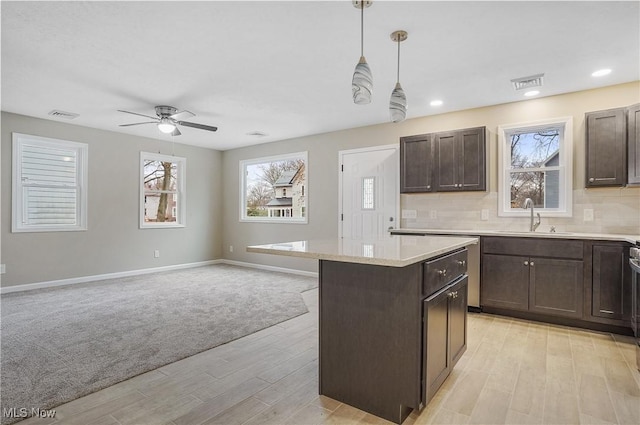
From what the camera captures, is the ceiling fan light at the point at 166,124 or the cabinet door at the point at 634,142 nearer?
the cabinet door at the point at 634,142

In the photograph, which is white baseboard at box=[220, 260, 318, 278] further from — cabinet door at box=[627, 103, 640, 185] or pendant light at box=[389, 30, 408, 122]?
cabinet door at box=[627, 103, 640, 185]

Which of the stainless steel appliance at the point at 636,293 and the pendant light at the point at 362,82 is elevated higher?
the pendant light at the point at 362,82

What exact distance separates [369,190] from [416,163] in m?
1.00

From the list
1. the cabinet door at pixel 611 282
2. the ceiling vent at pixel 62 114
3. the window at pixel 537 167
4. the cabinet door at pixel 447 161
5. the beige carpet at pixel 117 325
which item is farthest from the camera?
the ceiling vent at pixel 62 114

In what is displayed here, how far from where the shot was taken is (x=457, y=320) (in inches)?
92.5

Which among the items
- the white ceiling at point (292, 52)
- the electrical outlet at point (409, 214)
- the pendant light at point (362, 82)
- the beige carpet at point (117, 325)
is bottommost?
the beige carpet at point (117, 325)

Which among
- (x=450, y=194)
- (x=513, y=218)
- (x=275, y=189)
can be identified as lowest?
(x=513, y=218)

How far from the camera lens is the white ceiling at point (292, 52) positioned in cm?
239

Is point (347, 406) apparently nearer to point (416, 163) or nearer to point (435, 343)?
point (435, 343)

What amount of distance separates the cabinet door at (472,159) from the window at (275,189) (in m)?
2.77

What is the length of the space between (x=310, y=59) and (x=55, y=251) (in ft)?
16.0

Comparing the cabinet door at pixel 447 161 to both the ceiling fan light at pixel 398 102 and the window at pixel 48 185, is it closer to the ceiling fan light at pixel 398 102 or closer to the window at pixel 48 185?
the ceiling fan light at pixel 398 102

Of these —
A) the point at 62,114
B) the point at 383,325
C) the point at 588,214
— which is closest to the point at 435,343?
the point at 383,325

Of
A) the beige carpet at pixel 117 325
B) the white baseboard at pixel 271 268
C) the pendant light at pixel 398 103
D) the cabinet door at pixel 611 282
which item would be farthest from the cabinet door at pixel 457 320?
the white baseboard at pixel 271 268
